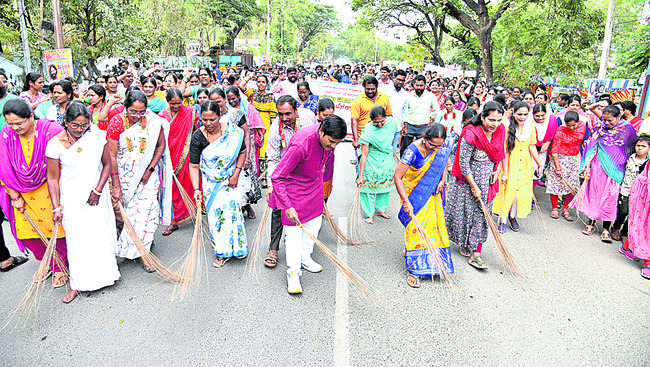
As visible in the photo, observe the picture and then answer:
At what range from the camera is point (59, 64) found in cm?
932

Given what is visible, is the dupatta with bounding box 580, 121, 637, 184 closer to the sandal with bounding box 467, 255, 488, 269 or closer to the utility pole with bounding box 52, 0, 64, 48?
the sandal with bounding box 467, 255, 488, 269

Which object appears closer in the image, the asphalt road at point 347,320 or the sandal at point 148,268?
the asphalt road at point 347,320

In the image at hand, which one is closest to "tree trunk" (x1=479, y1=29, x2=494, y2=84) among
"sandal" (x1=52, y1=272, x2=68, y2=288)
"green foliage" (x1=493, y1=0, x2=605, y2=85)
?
"green foliage" (x1=493, y1=0, x2=605, y2=85)

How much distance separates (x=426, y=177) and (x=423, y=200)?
0.20 metres

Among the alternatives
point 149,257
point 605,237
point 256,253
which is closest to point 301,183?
point 256,253

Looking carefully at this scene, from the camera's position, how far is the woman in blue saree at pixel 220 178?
369cm

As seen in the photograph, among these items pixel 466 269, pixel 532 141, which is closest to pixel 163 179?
pixel 466 269

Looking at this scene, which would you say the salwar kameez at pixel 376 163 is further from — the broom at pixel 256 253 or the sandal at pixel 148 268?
the sandal at pixel 148 268

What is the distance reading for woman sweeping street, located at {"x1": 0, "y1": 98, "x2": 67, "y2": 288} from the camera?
3055 mm

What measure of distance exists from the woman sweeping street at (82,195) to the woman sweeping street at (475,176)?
3014mm

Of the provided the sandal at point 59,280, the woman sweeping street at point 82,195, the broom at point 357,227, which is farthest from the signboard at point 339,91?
the sandal at point 59,280

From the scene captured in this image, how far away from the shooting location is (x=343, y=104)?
8.49 metres

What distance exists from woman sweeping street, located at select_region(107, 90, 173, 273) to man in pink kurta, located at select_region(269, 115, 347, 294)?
1.23 metres

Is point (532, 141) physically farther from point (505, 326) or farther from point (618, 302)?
point (505, 326)
